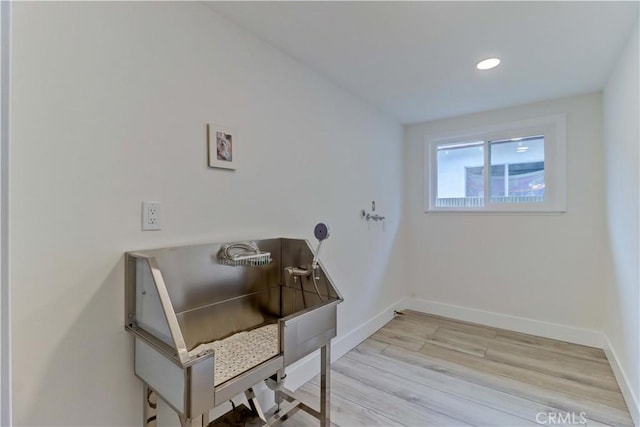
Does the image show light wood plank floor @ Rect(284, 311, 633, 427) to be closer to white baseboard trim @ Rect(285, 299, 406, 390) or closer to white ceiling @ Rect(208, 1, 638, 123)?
white baseboard trim @ Rect(285, 299, 406, 390)

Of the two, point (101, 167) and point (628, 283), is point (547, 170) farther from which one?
point (101, 167)

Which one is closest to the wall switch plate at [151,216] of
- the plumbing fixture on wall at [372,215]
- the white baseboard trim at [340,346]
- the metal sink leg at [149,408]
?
the metal sink leg at [149,408]

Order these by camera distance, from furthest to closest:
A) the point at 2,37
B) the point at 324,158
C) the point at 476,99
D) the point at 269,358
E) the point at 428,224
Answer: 1. the point at 428,224
2. the point at 476,99
3. the point at 324,158
4. the point at 269,358
5. the point at 2,37

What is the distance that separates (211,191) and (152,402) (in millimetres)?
961

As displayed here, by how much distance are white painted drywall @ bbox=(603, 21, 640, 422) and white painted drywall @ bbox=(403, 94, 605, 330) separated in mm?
200

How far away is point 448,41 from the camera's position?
1.81 metres

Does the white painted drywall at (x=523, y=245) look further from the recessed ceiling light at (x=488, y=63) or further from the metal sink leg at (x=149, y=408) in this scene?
the metal sink leg at (x=149, y=408)

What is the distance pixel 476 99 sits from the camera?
276 cm

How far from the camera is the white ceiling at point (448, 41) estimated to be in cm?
152

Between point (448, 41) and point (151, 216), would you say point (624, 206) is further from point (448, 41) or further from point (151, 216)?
point (151, 216)

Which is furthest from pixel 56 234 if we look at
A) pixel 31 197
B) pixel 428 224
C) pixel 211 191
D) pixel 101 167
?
pixel 428 224

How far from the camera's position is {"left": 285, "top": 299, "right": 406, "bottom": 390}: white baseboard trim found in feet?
6.57

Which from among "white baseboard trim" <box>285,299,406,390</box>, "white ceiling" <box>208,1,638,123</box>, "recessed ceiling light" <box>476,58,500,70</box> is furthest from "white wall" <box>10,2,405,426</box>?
"recessed ceiling light" <box>476,58,500,70</box>

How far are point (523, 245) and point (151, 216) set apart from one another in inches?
127
